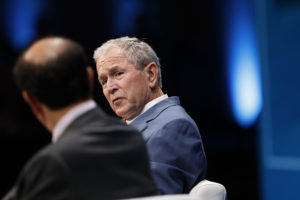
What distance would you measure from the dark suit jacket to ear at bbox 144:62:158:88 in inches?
43.4

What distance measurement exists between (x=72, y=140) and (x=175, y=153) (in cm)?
84

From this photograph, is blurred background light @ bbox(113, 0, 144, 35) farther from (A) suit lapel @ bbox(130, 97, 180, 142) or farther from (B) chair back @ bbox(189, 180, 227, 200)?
(B) chair back @ bbox(189, 180, 227, 200)

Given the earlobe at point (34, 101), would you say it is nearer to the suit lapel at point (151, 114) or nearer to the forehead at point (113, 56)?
the suit lapel at point (151, 114)

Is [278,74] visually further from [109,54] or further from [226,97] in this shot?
[109,54]

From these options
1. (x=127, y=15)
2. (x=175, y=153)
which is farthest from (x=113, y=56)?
(x=127, y=15)

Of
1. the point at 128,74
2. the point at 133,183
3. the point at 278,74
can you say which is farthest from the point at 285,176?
the point at 133,183

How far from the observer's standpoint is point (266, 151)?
4.54 meters

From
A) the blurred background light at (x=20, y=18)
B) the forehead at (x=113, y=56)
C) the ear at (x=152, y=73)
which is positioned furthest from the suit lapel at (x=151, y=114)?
the blurred background light at (x=20, y=18)

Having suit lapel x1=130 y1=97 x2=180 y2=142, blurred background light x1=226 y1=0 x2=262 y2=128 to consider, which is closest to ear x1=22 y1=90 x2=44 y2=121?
suit lapel x1=130 y1=97 x2=180 y2=142

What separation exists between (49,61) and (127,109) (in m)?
1.16

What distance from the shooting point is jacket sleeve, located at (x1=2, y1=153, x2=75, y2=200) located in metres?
1.34

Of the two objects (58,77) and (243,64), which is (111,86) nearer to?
(58,77)

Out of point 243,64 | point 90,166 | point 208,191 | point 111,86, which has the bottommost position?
point 243,64

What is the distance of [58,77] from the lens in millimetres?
1425
